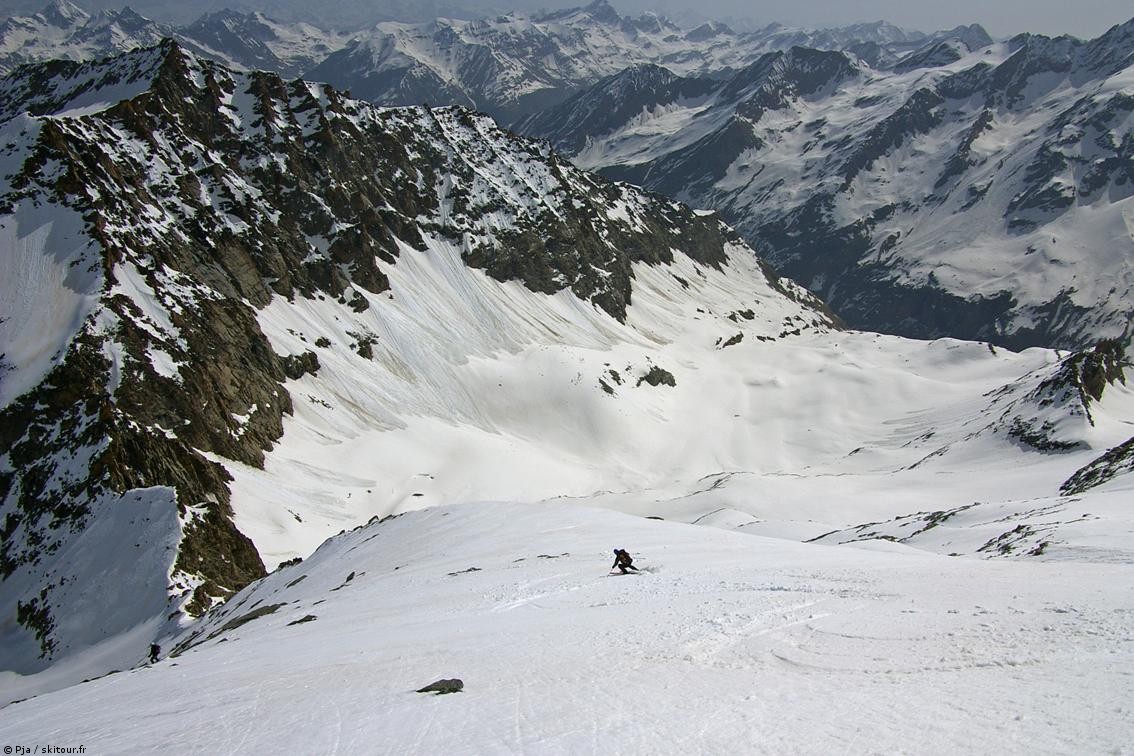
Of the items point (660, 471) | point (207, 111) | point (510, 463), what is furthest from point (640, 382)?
→ point (207, 111)

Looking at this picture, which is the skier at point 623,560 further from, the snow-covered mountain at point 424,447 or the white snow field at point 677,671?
the snow-covered mountain at point 424,447

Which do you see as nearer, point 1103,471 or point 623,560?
point 623,560

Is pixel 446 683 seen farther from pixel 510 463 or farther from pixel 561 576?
pixel 510 463

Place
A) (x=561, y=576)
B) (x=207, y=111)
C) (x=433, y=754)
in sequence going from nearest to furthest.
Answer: (x=433, y=754) < (x=561, y=576) < (x=207, y=111)

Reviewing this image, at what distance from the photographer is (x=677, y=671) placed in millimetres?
12906

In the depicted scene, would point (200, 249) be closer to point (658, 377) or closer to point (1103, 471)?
point (658, 377)

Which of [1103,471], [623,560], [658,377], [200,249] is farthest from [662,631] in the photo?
[658,377]

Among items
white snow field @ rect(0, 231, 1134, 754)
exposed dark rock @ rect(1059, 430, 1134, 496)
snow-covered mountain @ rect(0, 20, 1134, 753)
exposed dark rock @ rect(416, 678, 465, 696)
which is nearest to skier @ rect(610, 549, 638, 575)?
white snow field @ rect(0, 231, 1134, 754)

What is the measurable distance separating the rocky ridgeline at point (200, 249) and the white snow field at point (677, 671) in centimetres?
3096

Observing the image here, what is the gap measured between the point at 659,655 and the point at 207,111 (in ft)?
479

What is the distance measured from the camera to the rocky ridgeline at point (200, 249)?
54.1 meters

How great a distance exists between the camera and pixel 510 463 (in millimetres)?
105500

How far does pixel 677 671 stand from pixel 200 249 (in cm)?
11002

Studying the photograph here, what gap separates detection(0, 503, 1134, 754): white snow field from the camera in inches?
379
